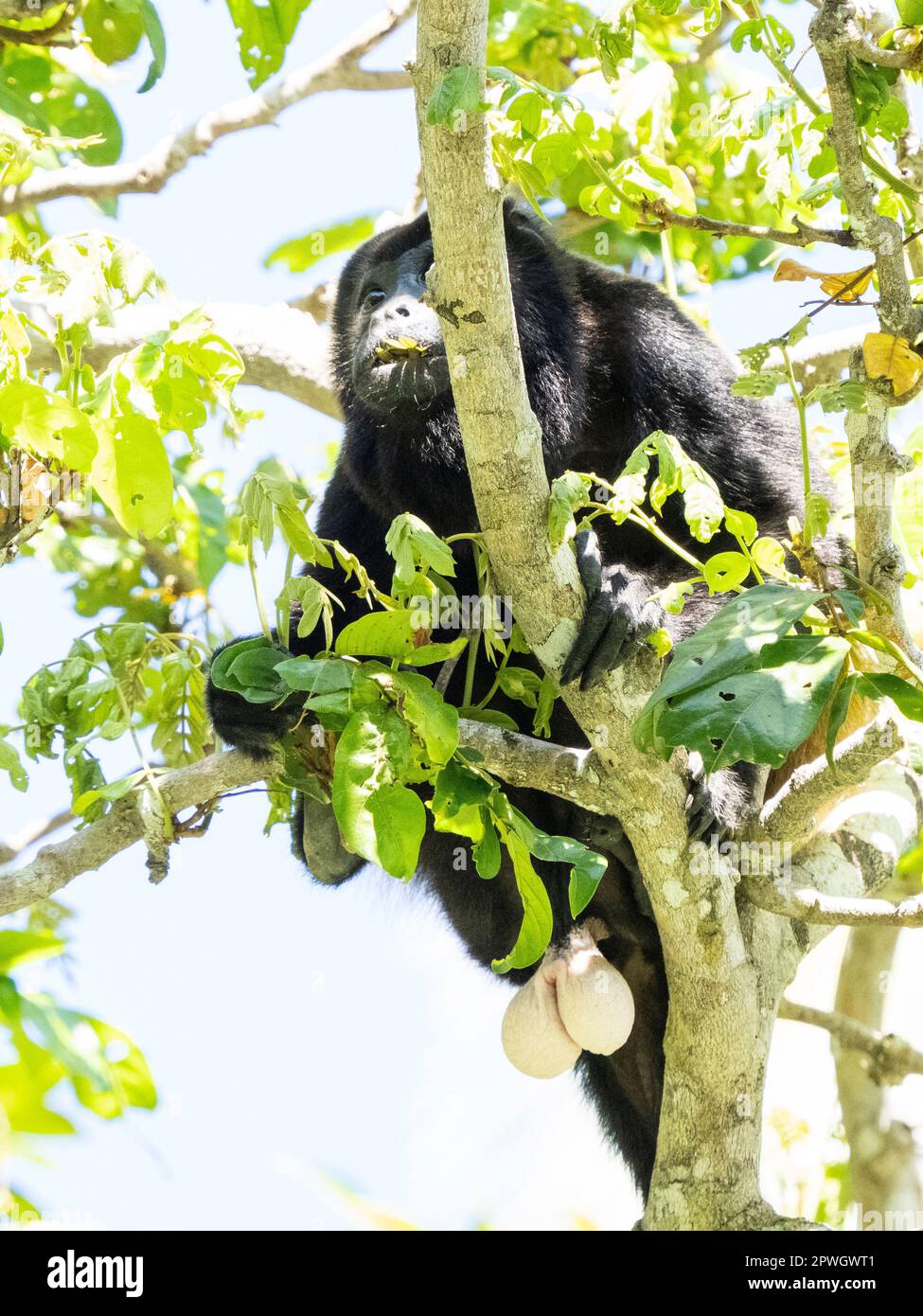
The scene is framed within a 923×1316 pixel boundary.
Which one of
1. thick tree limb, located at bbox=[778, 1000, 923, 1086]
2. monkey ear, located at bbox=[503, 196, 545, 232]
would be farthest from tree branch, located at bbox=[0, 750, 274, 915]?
thick tree limb, located at bbox=[778, 1000, 923, 1086]

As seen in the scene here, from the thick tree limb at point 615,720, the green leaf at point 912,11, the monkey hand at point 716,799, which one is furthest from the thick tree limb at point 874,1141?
the green leaf at point 912,11

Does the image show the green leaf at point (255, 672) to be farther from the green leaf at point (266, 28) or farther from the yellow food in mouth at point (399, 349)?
the green leaf at point (266, 28)

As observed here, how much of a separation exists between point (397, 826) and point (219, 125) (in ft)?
9.04

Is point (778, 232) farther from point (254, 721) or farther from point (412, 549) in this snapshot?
point (254, 721)

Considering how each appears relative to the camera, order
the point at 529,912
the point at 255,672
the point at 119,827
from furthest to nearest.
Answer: the point at 119,827 → the point at 255,672 → the point at 529,912

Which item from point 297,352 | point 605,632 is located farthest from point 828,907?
point 297,352

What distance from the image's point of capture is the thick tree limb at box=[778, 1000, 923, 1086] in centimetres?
409

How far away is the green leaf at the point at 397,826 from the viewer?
1922 mm

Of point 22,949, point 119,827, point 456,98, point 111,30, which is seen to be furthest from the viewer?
point 111,30

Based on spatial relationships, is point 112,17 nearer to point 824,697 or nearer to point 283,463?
point 283,463

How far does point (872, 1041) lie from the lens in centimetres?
412

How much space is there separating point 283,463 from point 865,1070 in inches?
113

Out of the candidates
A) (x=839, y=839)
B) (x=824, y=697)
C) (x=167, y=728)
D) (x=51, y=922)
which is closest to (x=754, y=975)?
(x=839, y=839)

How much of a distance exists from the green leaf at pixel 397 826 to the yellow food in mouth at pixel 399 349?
1420mm
